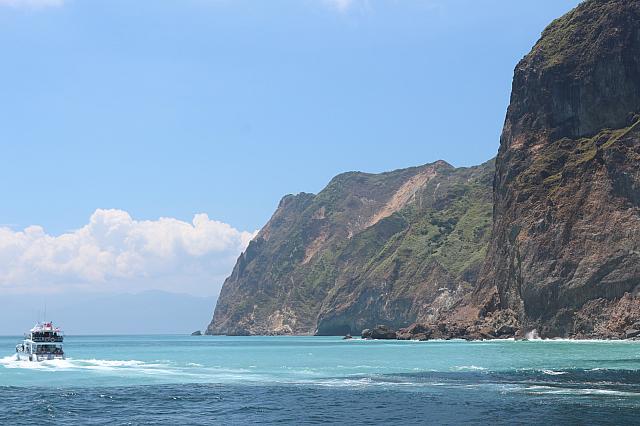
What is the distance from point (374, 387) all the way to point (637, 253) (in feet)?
340

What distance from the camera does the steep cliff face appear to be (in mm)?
157000

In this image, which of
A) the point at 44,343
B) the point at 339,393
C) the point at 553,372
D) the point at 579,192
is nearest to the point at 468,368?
the point at 553,372

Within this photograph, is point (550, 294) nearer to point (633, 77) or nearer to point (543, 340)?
point (543, 340)

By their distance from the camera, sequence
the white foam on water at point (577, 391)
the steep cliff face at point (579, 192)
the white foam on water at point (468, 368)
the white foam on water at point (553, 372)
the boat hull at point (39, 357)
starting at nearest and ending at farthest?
the white foam on water at point (577, 391) < the white foam on water at point (553, 372) < the white foam on water at point (468, 368) < the boat hull at point (39, 357) < the steep cliff face at point (579, 192)

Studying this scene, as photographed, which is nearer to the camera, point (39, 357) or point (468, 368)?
point (468, 368)

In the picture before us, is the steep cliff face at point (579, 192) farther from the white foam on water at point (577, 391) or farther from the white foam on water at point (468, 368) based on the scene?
the white foam on water at point (577, 391)

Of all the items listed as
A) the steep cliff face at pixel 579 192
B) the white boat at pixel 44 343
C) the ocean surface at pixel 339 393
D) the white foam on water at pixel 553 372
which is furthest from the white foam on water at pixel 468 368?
the steep cliff face at pixel 579 192

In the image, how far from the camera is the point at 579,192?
171250 millimetres

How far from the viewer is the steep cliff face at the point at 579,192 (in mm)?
157000

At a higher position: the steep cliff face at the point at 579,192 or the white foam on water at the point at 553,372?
the steep cliff face at the point at 579,192

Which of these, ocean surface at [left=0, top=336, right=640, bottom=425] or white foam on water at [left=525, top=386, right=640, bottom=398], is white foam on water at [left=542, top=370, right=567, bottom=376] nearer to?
ocean surface at [left=0, top=336, right=640, bottom=425]

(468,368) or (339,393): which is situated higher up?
(468,368)

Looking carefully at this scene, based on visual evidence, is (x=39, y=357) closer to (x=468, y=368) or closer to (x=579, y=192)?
(x=468, y=368)

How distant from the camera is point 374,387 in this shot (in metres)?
68.1
